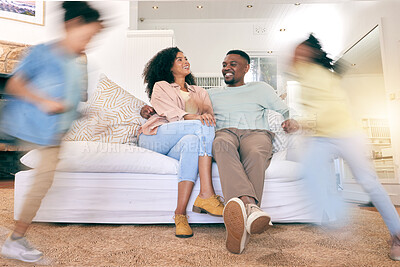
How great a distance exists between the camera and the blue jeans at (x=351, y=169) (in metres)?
0.99

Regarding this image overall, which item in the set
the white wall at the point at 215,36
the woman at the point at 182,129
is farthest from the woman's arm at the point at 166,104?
the white wall at the point at 215,36

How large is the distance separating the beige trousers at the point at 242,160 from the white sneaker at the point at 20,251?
64 cm

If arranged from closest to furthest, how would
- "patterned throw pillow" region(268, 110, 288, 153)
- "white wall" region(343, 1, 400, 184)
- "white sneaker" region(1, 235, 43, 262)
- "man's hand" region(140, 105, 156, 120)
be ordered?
"white sneaker" region(1, 235, 43, 262)
"patterned throw pillow" region(268, 110, 288, 153)
"man's hand" region(140, 105, 156, 120)
"white wall" region(343, 1, 400, 184)

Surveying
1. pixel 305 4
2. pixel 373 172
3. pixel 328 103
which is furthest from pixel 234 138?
pixel 305 4

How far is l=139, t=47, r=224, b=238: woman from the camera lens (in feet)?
4.09

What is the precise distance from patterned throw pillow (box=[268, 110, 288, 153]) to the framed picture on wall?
8.73 ft

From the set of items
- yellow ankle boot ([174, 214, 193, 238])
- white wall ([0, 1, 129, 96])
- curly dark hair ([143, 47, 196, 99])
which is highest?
white wall ([0, 1, 129, 96])

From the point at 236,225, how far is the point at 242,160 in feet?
1.36

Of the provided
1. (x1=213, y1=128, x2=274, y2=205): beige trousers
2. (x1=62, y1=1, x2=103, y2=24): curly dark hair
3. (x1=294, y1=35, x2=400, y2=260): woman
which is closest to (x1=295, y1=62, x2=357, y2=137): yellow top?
(x1=294, y1=35, x2=400, y2=260): woman

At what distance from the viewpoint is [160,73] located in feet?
6.15

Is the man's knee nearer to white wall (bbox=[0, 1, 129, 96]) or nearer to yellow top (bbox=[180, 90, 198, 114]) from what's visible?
yellow top (bbox=[180, 90, 198, 114])

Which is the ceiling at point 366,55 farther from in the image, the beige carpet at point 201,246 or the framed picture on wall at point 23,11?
the framed picture on wall at point 23,11

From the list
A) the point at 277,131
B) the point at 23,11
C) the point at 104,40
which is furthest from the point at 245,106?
the point at 23,11

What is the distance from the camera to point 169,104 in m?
1.57
